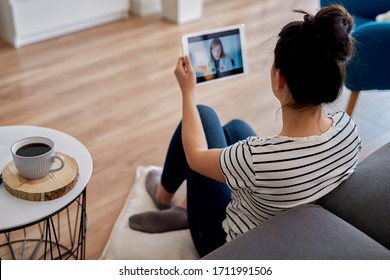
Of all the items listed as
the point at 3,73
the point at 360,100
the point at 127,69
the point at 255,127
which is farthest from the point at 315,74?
the point at 3,73

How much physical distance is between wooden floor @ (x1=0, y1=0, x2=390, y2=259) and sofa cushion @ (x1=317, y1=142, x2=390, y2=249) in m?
0.84

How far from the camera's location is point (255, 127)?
2346 millimetres

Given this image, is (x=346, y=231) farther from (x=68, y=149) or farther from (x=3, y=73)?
(x=3, y=73)

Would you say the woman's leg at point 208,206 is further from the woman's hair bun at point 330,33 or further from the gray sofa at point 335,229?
the woman's hair bun at point 330,33

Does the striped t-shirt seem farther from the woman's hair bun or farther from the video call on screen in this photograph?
the video call on screen

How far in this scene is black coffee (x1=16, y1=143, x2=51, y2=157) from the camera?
43.7 inches

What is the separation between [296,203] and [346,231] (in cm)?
13

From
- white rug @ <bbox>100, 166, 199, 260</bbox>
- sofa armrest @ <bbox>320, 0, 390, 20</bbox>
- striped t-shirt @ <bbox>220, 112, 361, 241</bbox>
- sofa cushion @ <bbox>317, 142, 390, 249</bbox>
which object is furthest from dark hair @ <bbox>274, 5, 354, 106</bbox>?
sofa armrest @ <bbox>320, 0, 390, 20</bbox>

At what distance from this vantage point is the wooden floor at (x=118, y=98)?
6.74ft

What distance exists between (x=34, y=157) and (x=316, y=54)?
635 millimetres

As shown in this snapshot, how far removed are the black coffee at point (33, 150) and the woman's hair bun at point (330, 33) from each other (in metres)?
0.63

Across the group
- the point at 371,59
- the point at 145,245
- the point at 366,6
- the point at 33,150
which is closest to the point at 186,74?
the point at 33,150

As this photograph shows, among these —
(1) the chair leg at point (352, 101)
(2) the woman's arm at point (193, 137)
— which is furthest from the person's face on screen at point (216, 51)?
(1) the chair leg at point (352, 101)

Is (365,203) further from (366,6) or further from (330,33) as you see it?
(366,6)
